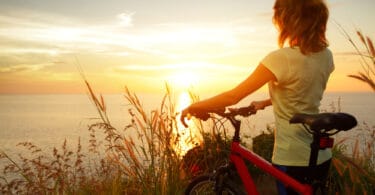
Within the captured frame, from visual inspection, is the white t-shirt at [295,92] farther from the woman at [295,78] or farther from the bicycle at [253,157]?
the bicycle at [253,157]

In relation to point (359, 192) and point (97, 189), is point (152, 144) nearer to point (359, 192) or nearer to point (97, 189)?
point (97, 189)

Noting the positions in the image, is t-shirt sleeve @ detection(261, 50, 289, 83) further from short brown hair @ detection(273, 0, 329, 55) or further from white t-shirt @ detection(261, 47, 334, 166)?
short brown hair @ detection(273, 0, 329, 55)

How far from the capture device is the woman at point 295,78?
10.4ft

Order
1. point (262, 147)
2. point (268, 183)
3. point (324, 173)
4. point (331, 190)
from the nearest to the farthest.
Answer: point (324, 173), point (331, 190), point (268, 183), point (262, 147)

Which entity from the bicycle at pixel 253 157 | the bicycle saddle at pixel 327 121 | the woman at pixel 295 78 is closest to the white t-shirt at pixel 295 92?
the woman at pixel 295 78

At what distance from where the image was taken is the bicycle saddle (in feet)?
9.36

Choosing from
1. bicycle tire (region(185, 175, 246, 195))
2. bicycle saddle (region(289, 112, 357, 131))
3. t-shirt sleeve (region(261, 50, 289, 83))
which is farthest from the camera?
bicycle tire (region(185, 175, 246, 195))

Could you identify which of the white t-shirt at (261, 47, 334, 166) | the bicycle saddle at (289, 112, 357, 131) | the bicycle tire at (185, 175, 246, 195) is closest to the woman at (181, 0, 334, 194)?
the white t-shirt at (261, 47, 334, 166)

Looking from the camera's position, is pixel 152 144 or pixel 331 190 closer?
pixel 152 144

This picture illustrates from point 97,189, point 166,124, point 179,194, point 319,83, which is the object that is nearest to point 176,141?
point 166,124

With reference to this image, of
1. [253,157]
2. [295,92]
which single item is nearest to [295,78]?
[295,92]

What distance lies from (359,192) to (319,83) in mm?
3249

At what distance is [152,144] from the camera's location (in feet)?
17.2

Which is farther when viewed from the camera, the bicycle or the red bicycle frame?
the red bicycle frame
